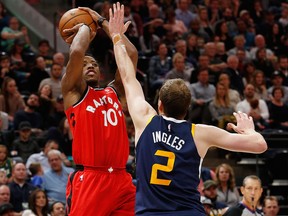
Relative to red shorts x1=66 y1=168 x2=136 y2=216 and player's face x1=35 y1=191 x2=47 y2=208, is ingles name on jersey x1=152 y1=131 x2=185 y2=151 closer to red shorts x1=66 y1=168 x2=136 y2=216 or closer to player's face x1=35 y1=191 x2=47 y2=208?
red shorts x1=66 y1=168 x2=136 y2=216

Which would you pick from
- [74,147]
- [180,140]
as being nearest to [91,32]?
[74,147]

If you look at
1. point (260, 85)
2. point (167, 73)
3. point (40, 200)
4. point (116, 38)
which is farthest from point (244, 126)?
point (260, 85)

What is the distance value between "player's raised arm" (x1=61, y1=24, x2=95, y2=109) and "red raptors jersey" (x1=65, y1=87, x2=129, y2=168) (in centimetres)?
8

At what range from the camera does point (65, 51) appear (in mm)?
18422

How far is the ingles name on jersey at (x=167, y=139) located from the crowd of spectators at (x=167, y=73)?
5.58m

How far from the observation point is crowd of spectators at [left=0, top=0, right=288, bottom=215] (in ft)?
42.2

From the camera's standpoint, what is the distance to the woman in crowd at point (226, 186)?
12.8 meters

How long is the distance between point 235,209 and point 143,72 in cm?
716

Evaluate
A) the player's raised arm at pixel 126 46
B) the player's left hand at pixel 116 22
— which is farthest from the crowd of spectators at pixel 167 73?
the player's left hand at pixel 116 22

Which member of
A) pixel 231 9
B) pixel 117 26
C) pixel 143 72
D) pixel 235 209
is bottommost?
pixel 235 209

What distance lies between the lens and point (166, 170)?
233 inches

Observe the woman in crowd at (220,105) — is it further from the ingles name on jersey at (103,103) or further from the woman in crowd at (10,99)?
the ingles name on jersey at (103,103)

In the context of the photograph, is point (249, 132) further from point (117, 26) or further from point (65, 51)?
point (65, 51)

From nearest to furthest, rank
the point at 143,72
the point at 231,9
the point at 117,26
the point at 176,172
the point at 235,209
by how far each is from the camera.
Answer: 1. the point at 176,172
2. the point at 117,26
3. the point at 235,209
4. the point at 143,72
5. the point at 231,9
